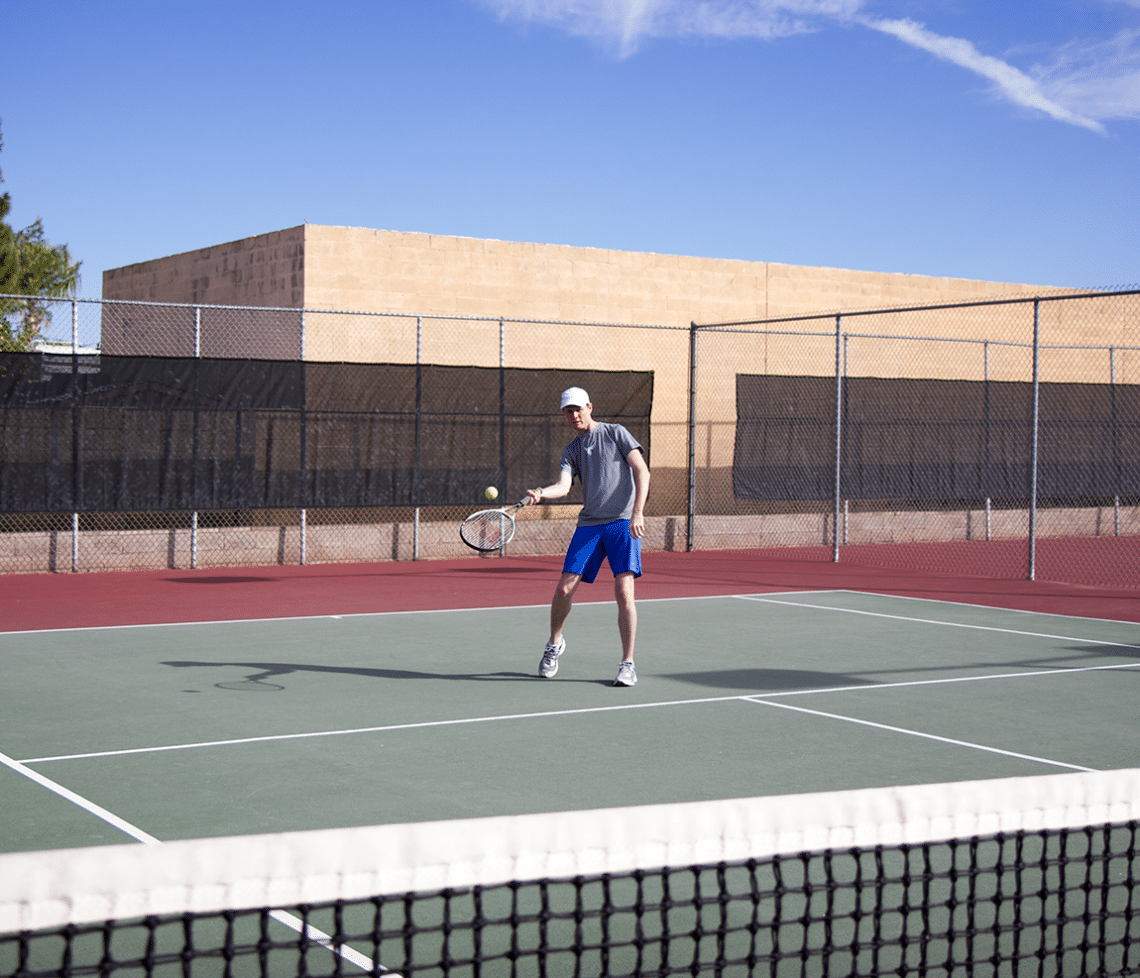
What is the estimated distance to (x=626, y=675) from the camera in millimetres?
7621

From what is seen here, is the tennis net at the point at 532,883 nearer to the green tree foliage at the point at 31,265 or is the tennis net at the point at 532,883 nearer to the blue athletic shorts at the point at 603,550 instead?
the blue athletic shorts at the point at 603,550

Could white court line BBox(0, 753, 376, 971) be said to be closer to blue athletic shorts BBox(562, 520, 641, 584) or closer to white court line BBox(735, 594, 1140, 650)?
A: blue athletic shorts BBox(562, 520, 641, 584)

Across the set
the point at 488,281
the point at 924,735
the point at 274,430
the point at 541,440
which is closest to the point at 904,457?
the point at 541,440

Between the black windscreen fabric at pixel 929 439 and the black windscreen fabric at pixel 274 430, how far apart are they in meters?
1.61

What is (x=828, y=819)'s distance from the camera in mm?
2699

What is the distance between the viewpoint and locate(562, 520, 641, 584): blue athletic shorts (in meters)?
7.62

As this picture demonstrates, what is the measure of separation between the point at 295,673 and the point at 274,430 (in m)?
6.55

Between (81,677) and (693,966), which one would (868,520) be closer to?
(81,677)

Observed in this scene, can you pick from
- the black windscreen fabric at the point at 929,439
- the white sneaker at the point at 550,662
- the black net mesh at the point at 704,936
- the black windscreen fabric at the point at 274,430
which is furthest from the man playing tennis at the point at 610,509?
the black windscreen fabric at the point at 929,439

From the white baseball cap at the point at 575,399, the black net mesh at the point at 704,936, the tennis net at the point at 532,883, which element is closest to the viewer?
the tennis net at the point at 532,883

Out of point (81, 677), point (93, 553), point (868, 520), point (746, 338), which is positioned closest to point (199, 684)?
point (81, 677)

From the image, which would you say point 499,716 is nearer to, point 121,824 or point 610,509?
point 610,509

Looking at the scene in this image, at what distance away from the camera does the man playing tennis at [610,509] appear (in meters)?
7.61

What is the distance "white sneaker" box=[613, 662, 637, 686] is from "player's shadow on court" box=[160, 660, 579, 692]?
0.86 ft
